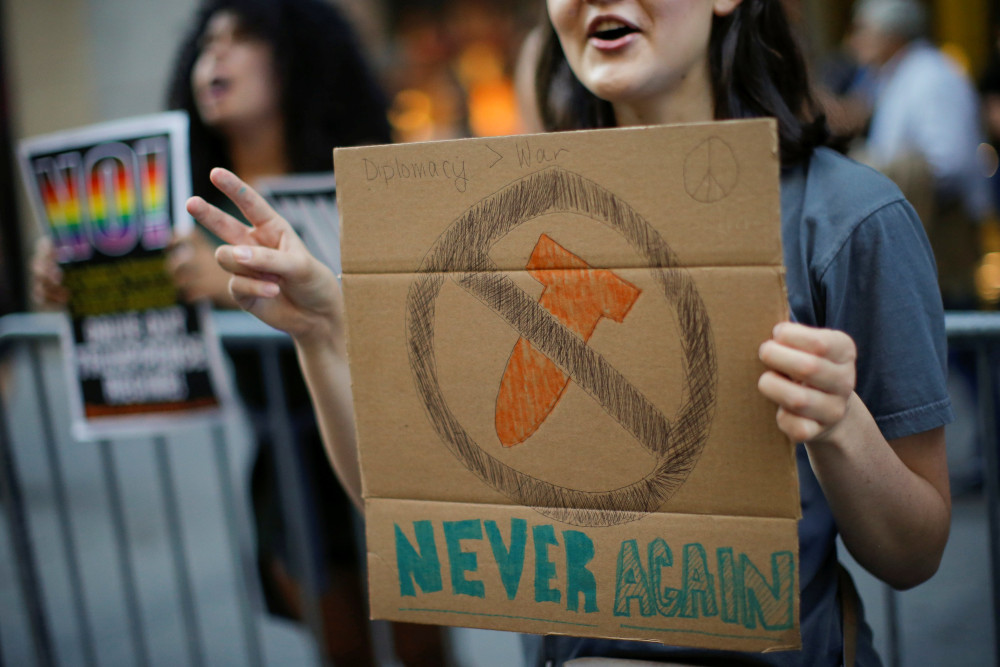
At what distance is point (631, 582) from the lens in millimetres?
977

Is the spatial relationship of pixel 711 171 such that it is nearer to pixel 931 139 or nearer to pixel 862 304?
pixel 862 304

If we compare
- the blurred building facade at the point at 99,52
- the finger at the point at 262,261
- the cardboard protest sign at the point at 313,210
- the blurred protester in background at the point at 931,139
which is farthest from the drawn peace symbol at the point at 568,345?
the blurred building facade at the point at 99,52

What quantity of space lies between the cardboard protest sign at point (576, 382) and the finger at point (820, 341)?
4 centimetres

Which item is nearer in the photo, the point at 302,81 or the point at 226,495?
the point at 302,81

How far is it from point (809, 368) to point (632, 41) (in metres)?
0.53

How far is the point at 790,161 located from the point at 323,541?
5.36 feet

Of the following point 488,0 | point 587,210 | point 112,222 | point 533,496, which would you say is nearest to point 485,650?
point 112,222

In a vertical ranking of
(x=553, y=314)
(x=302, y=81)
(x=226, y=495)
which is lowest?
(x=226, y=495)

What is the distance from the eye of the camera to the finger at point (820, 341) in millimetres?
826

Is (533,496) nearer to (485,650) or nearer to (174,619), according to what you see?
(485,650)

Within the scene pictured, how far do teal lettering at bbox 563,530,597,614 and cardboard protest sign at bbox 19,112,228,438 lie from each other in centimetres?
117

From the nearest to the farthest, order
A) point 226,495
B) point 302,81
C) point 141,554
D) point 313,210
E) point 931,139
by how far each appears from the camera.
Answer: point 313,210 < point 302,81 < point 226,495 < point 141,554 < point 931,139

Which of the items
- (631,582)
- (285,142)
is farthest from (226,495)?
(631,582)

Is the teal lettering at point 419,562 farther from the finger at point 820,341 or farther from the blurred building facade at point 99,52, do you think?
the blurred building facade at point 99,52
